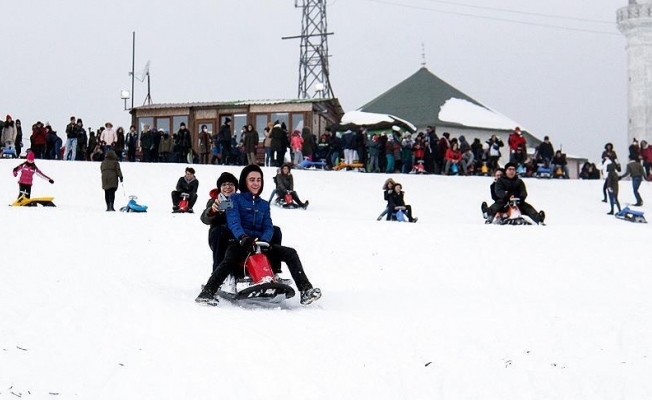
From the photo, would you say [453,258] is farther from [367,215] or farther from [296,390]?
[367,215]

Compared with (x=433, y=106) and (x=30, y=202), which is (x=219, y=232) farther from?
(x=433, y=106)

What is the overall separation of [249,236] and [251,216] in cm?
32

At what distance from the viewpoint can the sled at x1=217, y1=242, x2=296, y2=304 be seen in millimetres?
8789

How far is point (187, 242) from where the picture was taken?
13.6 metres

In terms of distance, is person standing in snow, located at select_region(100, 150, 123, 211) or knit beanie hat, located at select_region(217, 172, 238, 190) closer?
knit beanie hat, located at select_region(217, 172, 238, 190)

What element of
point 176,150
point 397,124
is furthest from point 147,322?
point 397,124

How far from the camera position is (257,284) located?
883cm

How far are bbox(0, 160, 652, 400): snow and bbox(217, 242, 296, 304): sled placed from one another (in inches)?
7.3

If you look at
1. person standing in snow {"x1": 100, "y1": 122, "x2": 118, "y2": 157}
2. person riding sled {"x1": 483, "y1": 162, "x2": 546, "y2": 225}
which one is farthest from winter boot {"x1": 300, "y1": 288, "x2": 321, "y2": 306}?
person standing in snow {"x1": 100, "y1": 122, "x2": 118, "y2": 157}

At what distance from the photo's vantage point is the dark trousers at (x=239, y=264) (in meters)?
8.89


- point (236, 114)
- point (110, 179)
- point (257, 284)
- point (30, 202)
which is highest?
point (236, 114)

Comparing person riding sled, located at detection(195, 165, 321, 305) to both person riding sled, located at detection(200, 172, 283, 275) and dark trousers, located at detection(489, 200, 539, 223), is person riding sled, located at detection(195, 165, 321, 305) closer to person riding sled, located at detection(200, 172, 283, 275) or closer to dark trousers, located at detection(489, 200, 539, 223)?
person riding sled, located at detection(200, 172, 283, 275)

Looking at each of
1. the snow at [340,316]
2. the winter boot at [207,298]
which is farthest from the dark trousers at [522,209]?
the winter boot at [207,298]

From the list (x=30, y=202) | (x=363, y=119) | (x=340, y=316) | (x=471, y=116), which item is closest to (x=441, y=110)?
(x=471, y=116)
